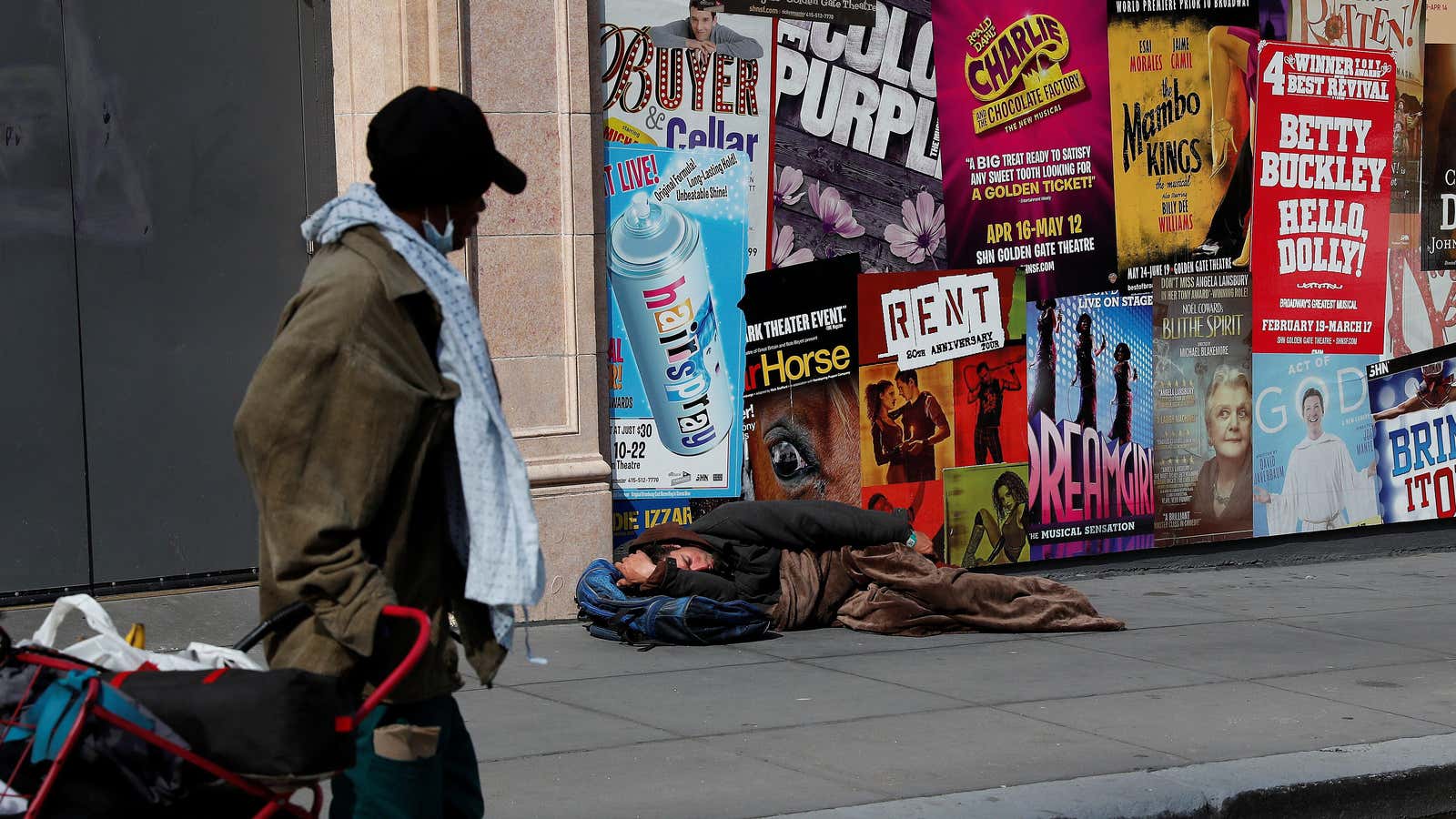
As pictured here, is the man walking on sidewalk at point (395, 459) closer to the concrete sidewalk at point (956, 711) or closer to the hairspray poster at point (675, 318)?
the concrete sidewalk at point (956, 711)

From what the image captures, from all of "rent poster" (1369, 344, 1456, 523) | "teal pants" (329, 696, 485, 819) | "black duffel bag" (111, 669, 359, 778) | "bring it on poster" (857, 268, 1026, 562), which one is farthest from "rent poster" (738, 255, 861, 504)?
"black duffel bag" (111, 669, 359, 778)

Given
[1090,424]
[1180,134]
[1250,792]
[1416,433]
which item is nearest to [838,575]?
[1090,424]

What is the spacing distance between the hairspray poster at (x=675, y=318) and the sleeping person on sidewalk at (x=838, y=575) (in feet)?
1.83

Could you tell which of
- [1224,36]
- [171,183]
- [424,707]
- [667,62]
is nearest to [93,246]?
[171,183]

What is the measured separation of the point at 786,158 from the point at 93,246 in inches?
132

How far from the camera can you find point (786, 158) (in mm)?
8805

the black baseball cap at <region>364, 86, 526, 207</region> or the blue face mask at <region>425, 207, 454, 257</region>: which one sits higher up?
the black baseball cap at <region>364, 86, 526, 207</region>

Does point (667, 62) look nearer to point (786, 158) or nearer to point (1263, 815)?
point (786, 158)

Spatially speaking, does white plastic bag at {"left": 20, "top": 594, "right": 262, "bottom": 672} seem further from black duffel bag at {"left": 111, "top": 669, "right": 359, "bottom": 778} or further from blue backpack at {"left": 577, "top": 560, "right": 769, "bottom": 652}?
blue backpack at {"left": 577, "top": 560, "right": 769, "bottom": 652}

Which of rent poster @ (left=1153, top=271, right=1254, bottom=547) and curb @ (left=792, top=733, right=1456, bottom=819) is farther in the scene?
rent poster @ (left=1153, top=271, right=1254, bottom=547)

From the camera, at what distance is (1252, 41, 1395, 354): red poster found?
10234 millimetres

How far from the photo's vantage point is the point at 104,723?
245 cm

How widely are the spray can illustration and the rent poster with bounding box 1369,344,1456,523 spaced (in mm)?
4549

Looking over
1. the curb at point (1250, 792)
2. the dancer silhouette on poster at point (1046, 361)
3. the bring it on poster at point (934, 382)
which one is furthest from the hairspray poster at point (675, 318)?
the curb at point (1250, 792)
